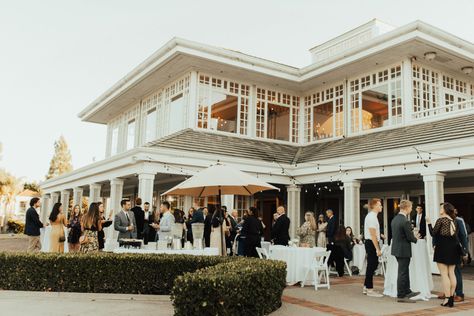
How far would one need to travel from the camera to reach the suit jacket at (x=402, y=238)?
7645 mm

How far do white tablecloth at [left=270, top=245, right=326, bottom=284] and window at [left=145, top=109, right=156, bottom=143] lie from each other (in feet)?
42.9

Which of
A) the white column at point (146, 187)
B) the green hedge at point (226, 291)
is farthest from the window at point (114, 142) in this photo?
the green hedge at point (226, 291)

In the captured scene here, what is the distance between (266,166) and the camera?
16656 millimetres

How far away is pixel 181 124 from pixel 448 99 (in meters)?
10.8

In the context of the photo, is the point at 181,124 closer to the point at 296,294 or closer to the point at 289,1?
the point at 289,1

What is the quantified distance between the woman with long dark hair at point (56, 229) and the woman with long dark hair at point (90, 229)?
55 cm

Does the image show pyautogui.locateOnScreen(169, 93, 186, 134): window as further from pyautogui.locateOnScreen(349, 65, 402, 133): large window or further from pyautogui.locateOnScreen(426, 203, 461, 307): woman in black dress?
pyautogui.locateOnScreen(426, 203, 461, 307): woman in black dress

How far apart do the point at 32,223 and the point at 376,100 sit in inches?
515

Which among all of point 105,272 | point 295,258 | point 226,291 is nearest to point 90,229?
point 105,272

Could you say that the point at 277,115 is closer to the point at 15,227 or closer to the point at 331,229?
the point at 331,229

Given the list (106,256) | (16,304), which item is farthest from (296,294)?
(16,304)

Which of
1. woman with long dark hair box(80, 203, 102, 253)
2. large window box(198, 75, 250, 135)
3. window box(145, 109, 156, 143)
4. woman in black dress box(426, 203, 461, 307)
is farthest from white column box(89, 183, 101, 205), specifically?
woman in black dress box(426, 203, 461, 307)

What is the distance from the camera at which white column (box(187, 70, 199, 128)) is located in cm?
1758

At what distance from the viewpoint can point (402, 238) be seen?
7.73 meters
